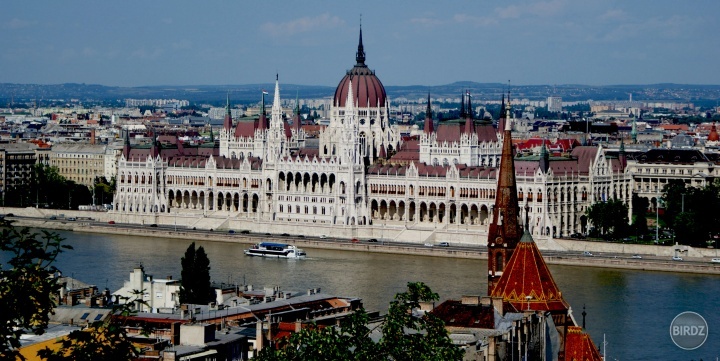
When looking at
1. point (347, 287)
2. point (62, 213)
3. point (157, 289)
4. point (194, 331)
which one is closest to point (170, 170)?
point (62, 213)

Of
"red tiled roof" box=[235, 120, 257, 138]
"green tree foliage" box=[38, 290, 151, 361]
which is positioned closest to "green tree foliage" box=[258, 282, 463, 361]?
"green tree foliage" box=[38, 290, 151, 361]

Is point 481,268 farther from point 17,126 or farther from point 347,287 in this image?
point 17,126

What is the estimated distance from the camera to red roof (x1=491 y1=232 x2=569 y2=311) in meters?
30.4

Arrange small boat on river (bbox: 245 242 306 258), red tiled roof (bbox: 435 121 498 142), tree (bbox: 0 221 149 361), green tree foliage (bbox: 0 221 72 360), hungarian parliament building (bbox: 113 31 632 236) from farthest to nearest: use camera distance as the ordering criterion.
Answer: red tiled roof (bbox: 435 121 498 142)
hungarian parliament building (bbox: 113 31 632 236)
small boat on river (bbox: 245 242 306 258)
green tree foliage (bbox: 0 221 72 360)
tree (bbox: 0 221 149 361)

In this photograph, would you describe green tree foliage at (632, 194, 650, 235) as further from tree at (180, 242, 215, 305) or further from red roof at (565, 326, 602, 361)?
red roof at (565, 326, 602, 361)

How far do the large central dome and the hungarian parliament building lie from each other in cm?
5

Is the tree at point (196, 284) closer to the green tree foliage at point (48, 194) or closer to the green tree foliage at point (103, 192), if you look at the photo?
the green tree foliage at point (48, 194)

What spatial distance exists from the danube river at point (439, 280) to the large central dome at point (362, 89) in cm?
1367

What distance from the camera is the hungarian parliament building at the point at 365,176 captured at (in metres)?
75.8

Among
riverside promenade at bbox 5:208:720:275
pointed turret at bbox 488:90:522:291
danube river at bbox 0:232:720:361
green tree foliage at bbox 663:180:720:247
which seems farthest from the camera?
green tree foliage at bbox 663:180:720:247

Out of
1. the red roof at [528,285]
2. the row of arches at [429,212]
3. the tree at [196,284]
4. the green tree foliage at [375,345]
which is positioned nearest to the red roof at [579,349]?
the red roof at [528,285]

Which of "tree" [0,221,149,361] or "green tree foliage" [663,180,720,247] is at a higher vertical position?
"tree" [0,221,149,361]

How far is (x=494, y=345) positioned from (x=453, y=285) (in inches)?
1251

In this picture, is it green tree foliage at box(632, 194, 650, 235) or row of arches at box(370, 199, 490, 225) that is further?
row of arches at box(370, 199, 490, 225)
